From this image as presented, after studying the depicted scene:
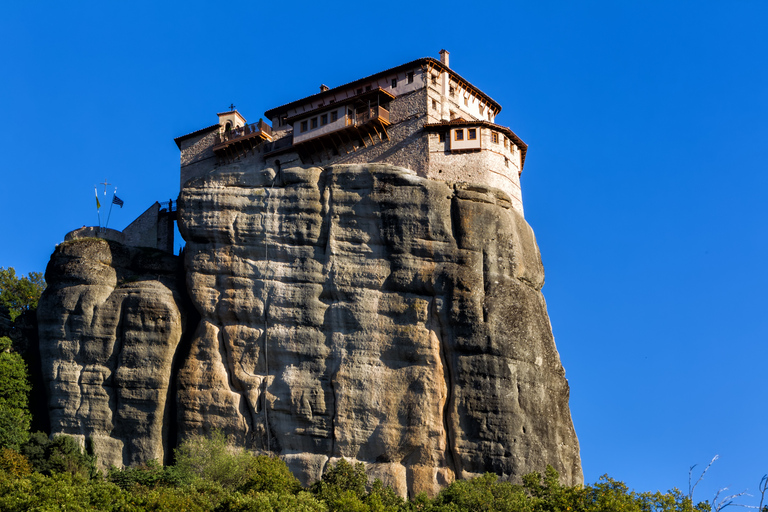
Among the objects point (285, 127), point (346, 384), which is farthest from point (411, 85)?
point (346, 384)

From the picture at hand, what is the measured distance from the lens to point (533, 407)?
5269 cm

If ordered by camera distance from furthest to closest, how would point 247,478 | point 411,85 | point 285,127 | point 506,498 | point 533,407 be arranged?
point 285,127 < point 411,85 < point 533,407 < point 247,478 < point 506,498

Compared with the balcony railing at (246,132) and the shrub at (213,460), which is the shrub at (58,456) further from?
the balcony railing at (246,132)

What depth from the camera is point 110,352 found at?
56.9 metres

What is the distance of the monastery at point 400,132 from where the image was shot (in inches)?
2325

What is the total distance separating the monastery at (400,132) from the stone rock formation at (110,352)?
955 cm

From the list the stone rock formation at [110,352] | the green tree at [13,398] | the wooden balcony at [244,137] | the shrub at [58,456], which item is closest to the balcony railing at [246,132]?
the wooden balcony at [244,137]

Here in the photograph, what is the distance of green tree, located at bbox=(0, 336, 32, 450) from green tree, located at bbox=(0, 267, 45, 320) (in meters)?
7.44

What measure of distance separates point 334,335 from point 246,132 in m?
17.4

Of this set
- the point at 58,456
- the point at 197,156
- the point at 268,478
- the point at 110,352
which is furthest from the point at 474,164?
the point at 58,456

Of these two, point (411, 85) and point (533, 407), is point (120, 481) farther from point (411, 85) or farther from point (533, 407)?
point (411, 85)

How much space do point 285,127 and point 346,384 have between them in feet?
63.8

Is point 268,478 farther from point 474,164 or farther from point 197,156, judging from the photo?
point 197,156

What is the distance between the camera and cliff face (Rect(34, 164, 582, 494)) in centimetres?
5238
